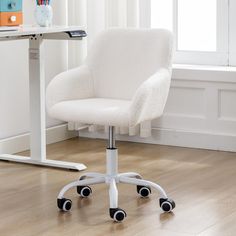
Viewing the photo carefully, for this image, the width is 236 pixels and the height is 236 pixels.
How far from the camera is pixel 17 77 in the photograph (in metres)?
5.17

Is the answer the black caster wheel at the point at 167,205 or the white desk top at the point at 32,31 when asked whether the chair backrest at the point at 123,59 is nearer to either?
the white desk top at the point at 32,31

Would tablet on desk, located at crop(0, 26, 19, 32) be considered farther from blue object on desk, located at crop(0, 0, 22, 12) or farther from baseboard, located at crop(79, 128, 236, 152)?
baseboard, located at crop(79, 128, 236, 152)

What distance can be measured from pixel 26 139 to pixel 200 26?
149 cm

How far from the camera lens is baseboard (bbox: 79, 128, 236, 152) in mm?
5125

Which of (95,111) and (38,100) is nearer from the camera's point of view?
(95,111)

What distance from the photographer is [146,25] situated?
554 cm

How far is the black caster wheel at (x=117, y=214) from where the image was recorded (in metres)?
3.56

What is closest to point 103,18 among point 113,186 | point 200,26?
point 200,26

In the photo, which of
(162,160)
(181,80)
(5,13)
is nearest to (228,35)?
(181,80)

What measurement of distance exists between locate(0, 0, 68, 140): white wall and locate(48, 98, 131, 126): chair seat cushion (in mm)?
1193

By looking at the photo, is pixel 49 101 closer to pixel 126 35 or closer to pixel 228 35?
pixel 126 35

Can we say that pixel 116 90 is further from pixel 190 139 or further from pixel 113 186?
pixel 190 139

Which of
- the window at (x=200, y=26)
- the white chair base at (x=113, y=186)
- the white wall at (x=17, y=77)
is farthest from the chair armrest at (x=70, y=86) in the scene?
the window at (x=200, y=26)

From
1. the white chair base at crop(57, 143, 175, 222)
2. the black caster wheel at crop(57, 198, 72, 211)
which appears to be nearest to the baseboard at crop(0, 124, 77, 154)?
the white chair base at crop(57, 143, 175, 222)
